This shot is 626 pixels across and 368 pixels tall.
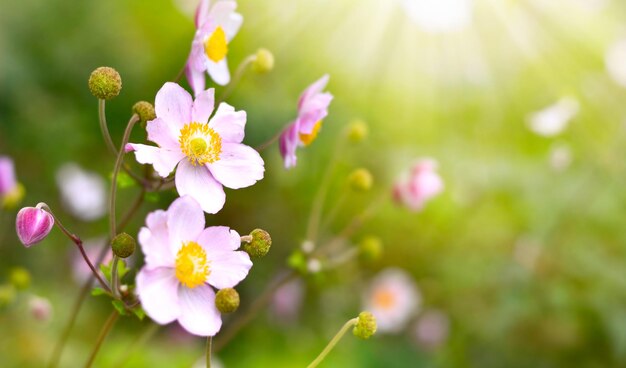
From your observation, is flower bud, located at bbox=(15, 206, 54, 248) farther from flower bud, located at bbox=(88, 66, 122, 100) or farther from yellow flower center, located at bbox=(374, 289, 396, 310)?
yellow flower center, located at bbox=(374, 289, 396, 310)

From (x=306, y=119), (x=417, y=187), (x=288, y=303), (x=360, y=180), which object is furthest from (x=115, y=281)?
(x=288, y=303)

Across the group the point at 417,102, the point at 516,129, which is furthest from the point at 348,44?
the point at 516,129

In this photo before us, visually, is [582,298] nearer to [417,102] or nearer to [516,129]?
[516,129]

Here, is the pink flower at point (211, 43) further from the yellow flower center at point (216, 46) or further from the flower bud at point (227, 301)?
the flower bud at point (227, 301)

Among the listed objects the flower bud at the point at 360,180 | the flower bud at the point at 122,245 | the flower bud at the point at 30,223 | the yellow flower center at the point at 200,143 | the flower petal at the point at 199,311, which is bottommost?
the flower bud at the point at 360,180

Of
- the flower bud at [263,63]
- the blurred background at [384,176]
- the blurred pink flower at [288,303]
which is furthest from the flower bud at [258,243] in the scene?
the blurred pink flower at [288,303]

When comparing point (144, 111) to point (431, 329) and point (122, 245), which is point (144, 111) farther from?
point (431, 329)

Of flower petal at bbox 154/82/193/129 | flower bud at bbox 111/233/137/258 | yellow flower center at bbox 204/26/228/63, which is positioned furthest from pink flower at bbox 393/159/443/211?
flower bud at bbox 111/233/137/258
